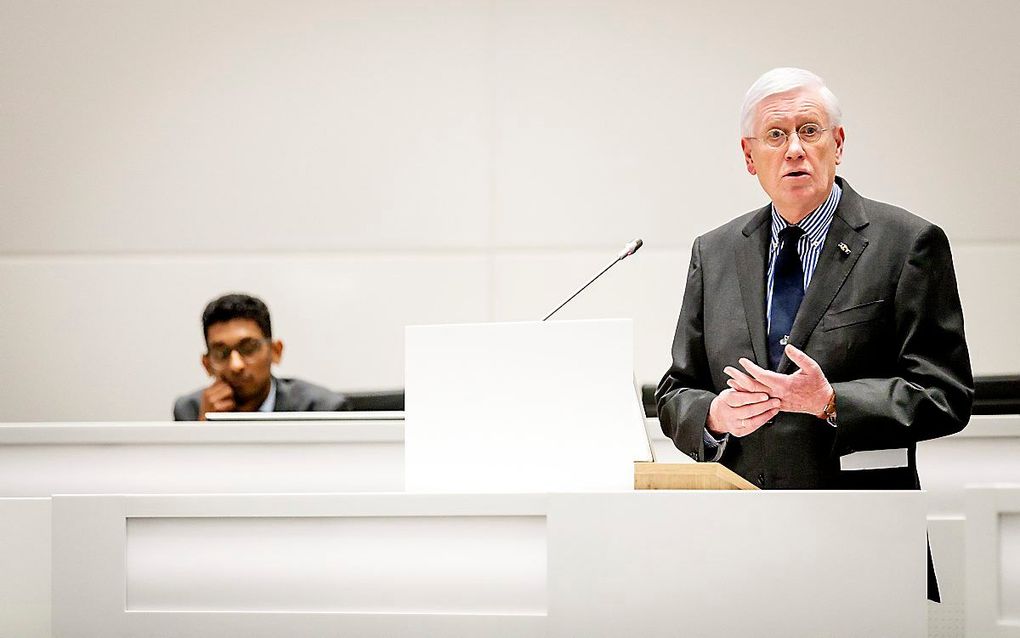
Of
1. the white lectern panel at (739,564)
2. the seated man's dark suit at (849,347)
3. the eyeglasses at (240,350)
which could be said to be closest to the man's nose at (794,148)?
the seated man's dark suit at (849,347)

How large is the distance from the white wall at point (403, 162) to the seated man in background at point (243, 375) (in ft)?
2.12

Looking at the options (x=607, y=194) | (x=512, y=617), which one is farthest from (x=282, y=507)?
(x=607, y=194)

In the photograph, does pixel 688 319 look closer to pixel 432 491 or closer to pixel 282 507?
pixel 432 491

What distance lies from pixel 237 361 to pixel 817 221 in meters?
1.95

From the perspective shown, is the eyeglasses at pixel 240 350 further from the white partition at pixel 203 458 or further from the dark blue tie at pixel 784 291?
the dark blue tie at pixel 784 291

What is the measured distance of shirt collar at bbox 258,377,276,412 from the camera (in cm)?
325

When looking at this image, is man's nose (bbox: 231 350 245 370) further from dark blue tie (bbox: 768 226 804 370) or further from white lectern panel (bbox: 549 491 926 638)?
white lectern panel (bbox: 549 491 926 638)

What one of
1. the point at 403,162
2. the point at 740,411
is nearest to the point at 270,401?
→ the point at 403,162

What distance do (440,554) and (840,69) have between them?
2985 millimetres

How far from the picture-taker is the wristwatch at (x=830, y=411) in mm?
1532

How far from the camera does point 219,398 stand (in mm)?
3156

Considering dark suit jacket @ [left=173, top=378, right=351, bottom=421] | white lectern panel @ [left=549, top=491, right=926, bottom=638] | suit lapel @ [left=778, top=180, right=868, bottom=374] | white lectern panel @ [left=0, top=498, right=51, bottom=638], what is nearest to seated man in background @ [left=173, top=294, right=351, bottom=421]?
dark suit jacket @ [left=173, top=378, right=351, bottom=421]

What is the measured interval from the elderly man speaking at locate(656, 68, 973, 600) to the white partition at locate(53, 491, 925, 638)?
0.98 ft

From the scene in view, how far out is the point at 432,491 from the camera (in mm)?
1398
